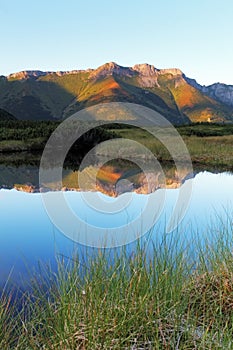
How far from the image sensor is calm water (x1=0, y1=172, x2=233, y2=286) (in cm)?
865

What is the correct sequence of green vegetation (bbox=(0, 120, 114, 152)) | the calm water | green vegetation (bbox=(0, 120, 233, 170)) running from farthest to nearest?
green vegetation (bbox=(0, 120, 114, 152))
green vegetation (bbox=(0, 120, 233, 170))
the calm water

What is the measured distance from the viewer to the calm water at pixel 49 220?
28.4 feet

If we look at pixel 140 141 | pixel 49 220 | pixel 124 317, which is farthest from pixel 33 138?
pixel 124 317

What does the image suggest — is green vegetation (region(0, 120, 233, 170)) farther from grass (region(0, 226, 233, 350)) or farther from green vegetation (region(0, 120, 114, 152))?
grass (region(0, 226, 233, 350))

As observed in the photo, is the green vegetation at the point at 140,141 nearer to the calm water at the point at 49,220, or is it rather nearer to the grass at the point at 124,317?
the calm water at the point at 49,220

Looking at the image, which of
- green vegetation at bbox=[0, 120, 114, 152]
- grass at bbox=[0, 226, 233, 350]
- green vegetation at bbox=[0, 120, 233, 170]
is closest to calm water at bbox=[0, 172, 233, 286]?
grass at bbox=[0, 226, 233, 350]

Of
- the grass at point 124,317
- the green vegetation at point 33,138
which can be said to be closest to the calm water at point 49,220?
the grass at point 124,317

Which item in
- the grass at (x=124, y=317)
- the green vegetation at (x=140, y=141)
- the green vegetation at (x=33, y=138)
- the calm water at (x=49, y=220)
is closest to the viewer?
the grass at (x=124, y=317)

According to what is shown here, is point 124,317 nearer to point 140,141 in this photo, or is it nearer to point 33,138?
point 140,141

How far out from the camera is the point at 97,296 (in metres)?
3.98

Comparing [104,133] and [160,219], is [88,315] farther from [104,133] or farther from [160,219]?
[104,133]

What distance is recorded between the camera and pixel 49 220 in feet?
41.7

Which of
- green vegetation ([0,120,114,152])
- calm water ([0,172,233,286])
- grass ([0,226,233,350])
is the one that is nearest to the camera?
grass ([0,226,233,350])

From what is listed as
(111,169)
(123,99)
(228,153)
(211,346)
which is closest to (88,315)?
(211,346)
